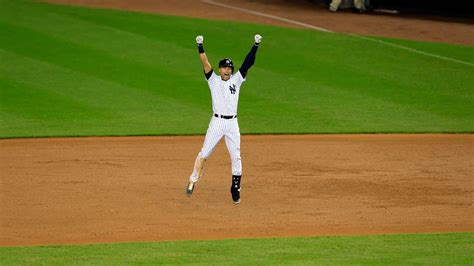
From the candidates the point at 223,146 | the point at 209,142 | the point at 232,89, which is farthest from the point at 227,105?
the point at 223,146

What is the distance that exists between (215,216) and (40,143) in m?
5.18

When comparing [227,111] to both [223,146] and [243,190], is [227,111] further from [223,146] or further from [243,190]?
[223,146]

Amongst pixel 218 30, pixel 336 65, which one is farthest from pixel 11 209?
pixel 218 30

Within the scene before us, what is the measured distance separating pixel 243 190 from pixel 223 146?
3242mm

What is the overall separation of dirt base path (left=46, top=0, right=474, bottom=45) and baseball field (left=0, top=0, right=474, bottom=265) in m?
0.74

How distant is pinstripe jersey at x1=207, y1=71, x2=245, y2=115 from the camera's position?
1416cm

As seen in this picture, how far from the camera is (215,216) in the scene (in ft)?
45.2

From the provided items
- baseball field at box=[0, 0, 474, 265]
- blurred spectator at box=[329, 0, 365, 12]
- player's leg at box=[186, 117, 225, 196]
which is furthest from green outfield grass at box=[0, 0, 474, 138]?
player's leg at box=[186, 117, 225, 196]

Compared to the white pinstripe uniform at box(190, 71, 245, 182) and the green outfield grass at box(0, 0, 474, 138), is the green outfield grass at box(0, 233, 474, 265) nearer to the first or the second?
the white pinstripe uniform at box(190, 71, 245, 182)

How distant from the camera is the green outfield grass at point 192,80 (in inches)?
773

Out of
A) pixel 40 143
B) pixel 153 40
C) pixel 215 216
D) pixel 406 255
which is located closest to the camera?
pixel 406 255

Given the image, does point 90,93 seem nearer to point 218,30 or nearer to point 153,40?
point 153,40

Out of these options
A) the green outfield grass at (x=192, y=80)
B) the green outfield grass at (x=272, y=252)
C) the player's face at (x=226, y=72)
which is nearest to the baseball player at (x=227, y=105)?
the player's face at (x=226, y=72)

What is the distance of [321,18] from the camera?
28.5 meters
